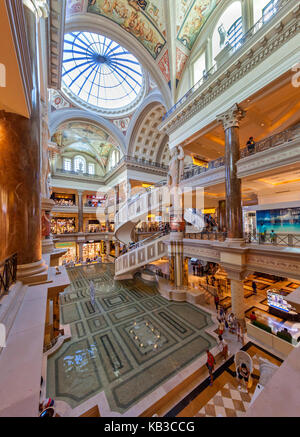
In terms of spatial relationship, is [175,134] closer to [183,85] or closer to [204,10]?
[183,85]

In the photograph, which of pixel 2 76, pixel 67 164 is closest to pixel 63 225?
pixel 67 164

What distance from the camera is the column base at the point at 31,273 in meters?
3.09

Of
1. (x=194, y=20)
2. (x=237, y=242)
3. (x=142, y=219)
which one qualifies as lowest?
(x=237, y=242)

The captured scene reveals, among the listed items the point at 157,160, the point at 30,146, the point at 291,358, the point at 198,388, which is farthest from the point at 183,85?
the point at 198,388

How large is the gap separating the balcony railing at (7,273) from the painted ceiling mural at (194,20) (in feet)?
45.6

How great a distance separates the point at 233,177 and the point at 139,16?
11.5m

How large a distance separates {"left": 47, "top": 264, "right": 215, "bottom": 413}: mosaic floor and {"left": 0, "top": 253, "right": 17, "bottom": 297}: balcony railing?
3.43 m

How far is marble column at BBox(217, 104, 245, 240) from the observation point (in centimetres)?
679

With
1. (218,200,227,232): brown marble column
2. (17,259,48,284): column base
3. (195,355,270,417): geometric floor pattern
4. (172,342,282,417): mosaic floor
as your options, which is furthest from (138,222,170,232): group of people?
(17,259,48,284): column base

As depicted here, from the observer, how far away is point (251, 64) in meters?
6.42

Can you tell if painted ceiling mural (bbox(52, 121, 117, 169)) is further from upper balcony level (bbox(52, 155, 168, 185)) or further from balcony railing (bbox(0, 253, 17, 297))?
balcony railing (bbox(0, 253, 17, 297))

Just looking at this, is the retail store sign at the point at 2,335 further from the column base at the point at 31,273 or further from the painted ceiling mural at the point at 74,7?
the painted ceiling mural at the point at 74,7

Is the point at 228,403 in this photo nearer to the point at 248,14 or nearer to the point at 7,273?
the point at 7,273
